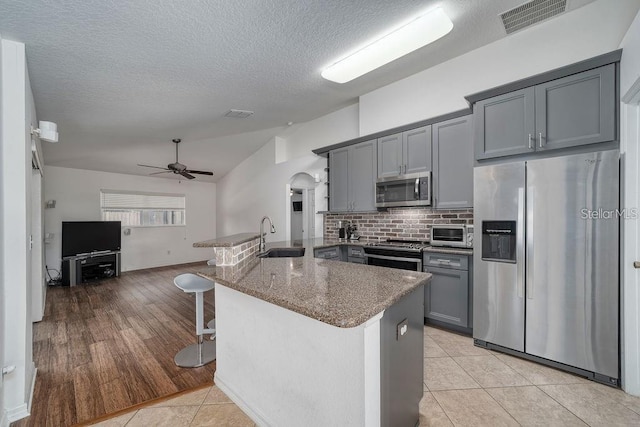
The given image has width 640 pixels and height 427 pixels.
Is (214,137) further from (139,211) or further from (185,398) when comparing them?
(185,398)

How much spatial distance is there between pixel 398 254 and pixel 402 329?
191 centimetres

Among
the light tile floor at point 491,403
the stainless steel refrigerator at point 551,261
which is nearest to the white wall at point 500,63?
the stainless steel refrigerator at point 551,261

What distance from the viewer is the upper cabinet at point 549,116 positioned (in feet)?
6.72

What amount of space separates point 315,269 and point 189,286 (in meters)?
1.36

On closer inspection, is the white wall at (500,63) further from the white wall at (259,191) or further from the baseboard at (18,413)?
the baseboard at (18,413)

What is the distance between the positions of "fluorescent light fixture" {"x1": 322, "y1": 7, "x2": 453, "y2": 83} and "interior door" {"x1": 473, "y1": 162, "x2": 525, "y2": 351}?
1265 mm

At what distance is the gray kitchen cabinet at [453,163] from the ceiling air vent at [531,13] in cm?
86

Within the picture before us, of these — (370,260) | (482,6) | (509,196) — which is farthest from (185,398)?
(482,6)

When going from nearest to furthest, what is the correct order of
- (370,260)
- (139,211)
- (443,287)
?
(443,287), (370,260), (139,211)

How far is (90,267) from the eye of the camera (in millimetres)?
5703

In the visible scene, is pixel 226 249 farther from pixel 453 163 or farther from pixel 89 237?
pixel 89 237

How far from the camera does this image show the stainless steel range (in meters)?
3.08

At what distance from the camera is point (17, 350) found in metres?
1.82

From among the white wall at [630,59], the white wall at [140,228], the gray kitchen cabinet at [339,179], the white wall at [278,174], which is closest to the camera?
the white wall at [630,59]
